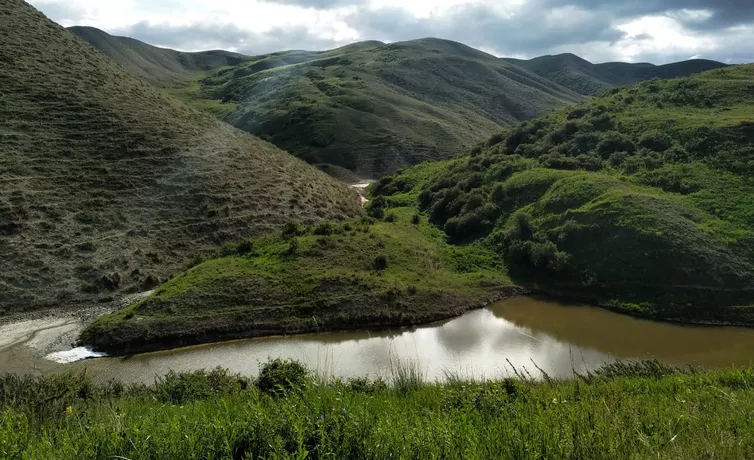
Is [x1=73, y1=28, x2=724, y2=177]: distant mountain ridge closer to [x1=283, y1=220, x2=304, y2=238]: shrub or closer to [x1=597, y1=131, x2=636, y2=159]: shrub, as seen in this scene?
[x1=597, y1=131, x2=636, y2=159]: shrub

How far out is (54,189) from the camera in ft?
108

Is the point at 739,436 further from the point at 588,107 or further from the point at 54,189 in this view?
the point at 588,107

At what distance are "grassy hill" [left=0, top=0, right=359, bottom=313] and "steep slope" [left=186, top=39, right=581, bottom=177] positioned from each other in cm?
2978

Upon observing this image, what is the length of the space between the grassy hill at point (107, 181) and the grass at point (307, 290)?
441cm

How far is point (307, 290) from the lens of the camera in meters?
27.5

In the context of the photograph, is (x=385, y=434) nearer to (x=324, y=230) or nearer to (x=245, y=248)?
(x=245, y=248)

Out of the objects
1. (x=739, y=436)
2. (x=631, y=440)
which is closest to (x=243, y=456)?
(x=631, y=440)

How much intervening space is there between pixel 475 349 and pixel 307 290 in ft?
31.0

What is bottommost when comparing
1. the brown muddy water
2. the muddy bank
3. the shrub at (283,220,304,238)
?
the brown muddy water

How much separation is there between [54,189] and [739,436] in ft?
122

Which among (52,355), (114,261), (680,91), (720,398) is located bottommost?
(52,355)

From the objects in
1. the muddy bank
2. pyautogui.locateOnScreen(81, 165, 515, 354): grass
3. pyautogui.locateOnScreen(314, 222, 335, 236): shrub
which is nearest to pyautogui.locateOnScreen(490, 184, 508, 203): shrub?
pyautogui.locateOnScreen(81, 165, 515, 354): grass

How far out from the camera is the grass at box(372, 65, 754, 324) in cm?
2838

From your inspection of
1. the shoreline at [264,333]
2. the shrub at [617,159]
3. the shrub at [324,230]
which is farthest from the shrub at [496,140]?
the shoreline at [264,333]
